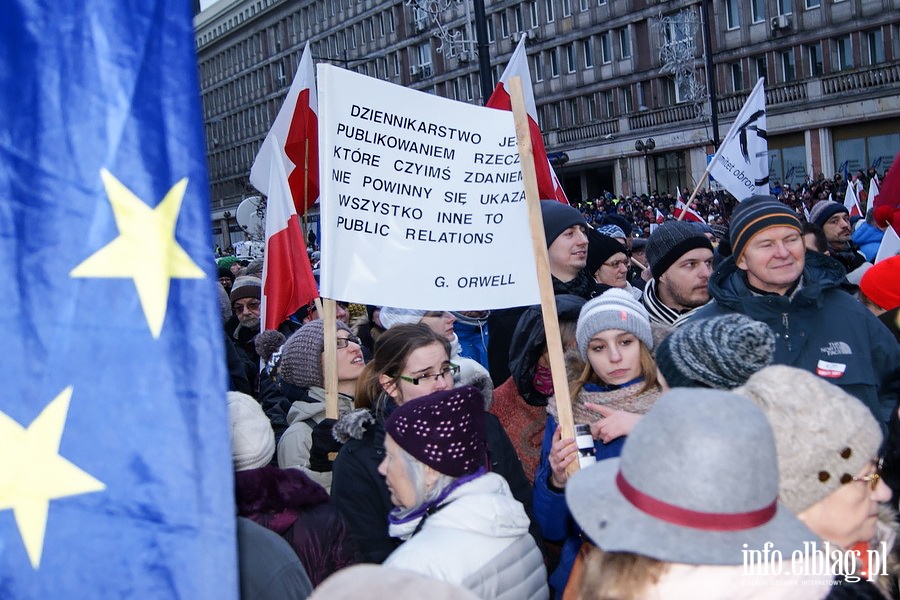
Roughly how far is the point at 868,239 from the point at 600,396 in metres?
5.93

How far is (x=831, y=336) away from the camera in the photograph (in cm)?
369

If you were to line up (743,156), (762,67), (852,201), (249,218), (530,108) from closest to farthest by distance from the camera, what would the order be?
(530,108) < (743,156) < (852,201) < (249,218) < (762,67)

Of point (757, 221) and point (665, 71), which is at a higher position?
point (665, 71)

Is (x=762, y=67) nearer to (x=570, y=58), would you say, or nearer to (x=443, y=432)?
(x=570, y=58)

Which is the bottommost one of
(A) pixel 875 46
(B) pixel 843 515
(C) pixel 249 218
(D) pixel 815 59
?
(B) pixel 843 515

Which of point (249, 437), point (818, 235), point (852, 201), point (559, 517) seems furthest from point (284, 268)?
point (852, 201)

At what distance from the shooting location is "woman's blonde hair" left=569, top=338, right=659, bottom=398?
11.5ft

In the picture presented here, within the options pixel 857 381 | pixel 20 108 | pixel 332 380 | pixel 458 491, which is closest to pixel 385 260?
pixel 332 380

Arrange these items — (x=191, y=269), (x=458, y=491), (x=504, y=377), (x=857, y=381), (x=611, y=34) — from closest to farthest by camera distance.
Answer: (x=191, y=269) < (x=458, y=491) < (x=857, y=381) < (x=504, y=377) < (x=611, y=34)

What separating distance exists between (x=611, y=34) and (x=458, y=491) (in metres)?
49.1

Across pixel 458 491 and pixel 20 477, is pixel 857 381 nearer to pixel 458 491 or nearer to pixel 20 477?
pixel 458 491

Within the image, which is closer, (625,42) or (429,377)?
(429,377)

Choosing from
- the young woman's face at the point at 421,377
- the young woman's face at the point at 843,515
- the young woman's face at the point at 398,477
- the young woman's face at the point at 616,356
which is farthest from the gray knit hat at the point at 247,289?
the young woman's face at the point at 843,515

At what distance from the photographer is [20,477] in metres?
1.87
